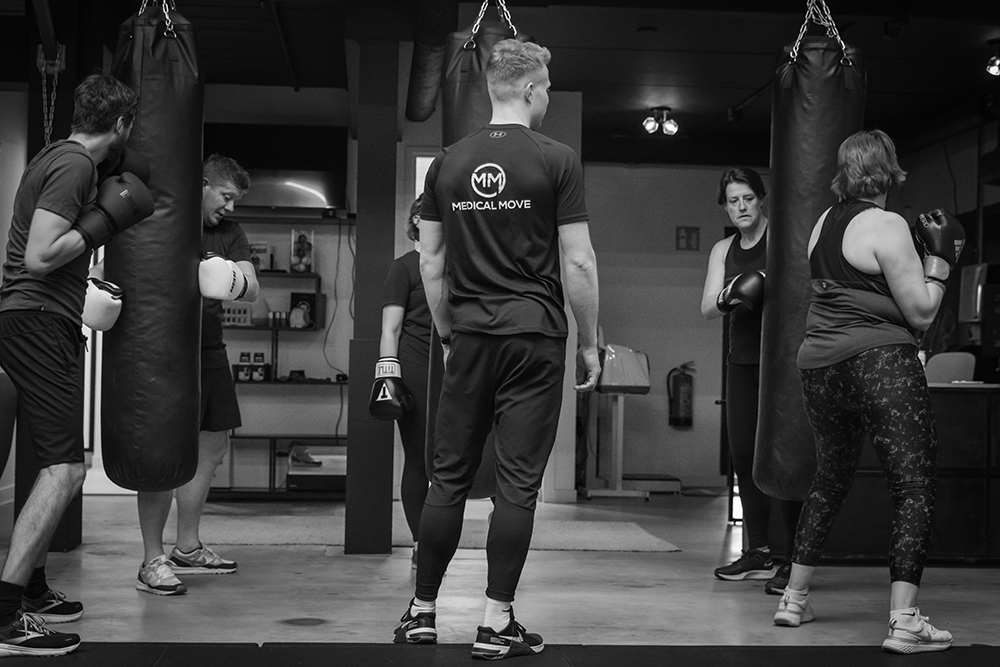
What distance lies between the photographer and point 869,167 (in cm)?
333

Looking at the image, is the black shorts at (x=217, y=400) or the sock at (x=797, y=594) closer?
the sock at (x=797, y=594)

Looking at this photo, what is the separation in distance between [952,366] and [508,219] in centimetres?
485

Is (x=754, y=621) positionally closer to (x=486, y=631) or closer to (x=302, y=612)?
(x=486, y=631)

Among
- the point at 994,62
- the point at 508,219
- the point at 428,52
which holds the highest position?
the point at 994,62

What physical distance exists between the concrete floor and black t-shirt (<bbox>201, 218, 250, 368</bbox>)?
903 mm

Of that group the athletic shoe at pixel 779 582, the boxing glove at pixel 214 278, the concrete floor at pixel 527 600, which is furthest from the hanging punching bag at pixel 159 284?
the athletic shoe at pixel 779 582

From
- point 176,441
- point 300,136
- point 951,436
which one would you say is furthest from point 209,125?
point 951,436

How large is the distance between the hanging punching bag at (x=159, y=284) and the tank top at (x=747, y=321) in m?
2.15

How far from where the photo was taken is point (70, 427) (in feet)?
10.4

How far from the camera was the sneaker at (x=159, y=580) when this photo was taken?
396 cm

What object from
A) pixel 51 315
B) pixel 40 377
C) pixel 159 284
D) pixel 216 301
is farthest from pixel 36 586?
pixel 216 301

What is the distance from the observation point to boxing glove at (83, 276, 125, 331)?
11.3 ft

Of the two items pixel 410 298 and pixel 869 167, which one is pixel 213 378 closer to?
pixel 410 298

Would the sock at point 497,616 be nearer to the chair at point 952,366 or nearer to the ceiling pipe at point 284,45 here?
the ceiling pipe at point 284,45
